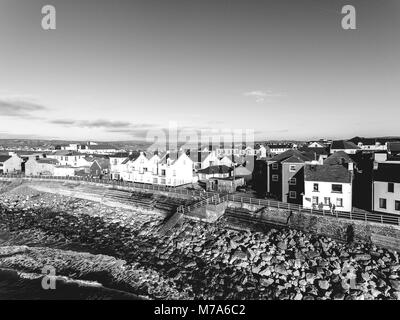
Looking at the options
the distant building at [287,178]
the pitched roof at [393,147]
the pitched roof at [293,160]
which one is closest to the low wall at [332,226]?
the distant building at [287,178]

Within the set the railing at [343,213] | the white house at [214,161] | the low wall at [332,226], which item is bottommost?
the low wall at [332,226]

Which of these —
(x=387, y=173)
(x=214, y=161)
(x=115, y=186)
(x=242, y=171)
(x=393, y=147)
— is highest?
(x=393, y=147)

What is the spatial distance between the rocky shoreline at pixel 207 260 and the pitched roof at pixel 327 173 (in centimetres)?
745

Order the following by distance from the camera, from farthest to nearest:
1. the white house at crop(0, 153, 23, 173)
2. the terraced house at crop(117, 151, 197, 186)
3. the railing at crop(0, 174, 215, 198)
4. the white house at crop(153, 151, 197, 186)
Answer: the white house at crop(0, 153, 23, 173) < the terraced house at crop(117, 151, 197, 186) < the white house at crop(153, 151, 197, 186) < the railing at crop(0, 174, 215, 198)

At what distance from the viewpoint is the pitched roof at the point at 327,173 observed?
2961 centimetres

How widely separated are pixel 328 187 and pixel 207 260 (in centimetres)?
1608

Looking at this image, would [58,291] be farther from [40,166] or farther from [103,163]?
[40,166]

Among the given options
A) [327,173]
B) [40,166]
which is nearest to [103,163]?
[40,166]

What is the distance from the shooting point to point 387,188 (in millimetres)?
27609

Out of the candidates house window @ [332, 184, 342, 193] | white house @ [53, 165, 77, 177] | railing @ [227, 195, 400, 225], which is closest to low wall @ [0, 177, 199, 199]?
railing @ [227, 195, 400, 225]

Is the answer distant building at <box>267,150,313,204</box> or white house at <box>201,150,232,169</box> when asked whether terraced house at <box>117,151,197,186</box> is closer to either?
white house at <box>201,150,232,169</box>

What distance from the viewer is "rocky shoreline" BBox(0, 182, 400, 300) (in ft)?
65.5

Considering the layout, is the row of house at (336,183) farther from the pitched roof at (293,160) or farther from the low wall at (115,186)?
the low wall at (115,186)
